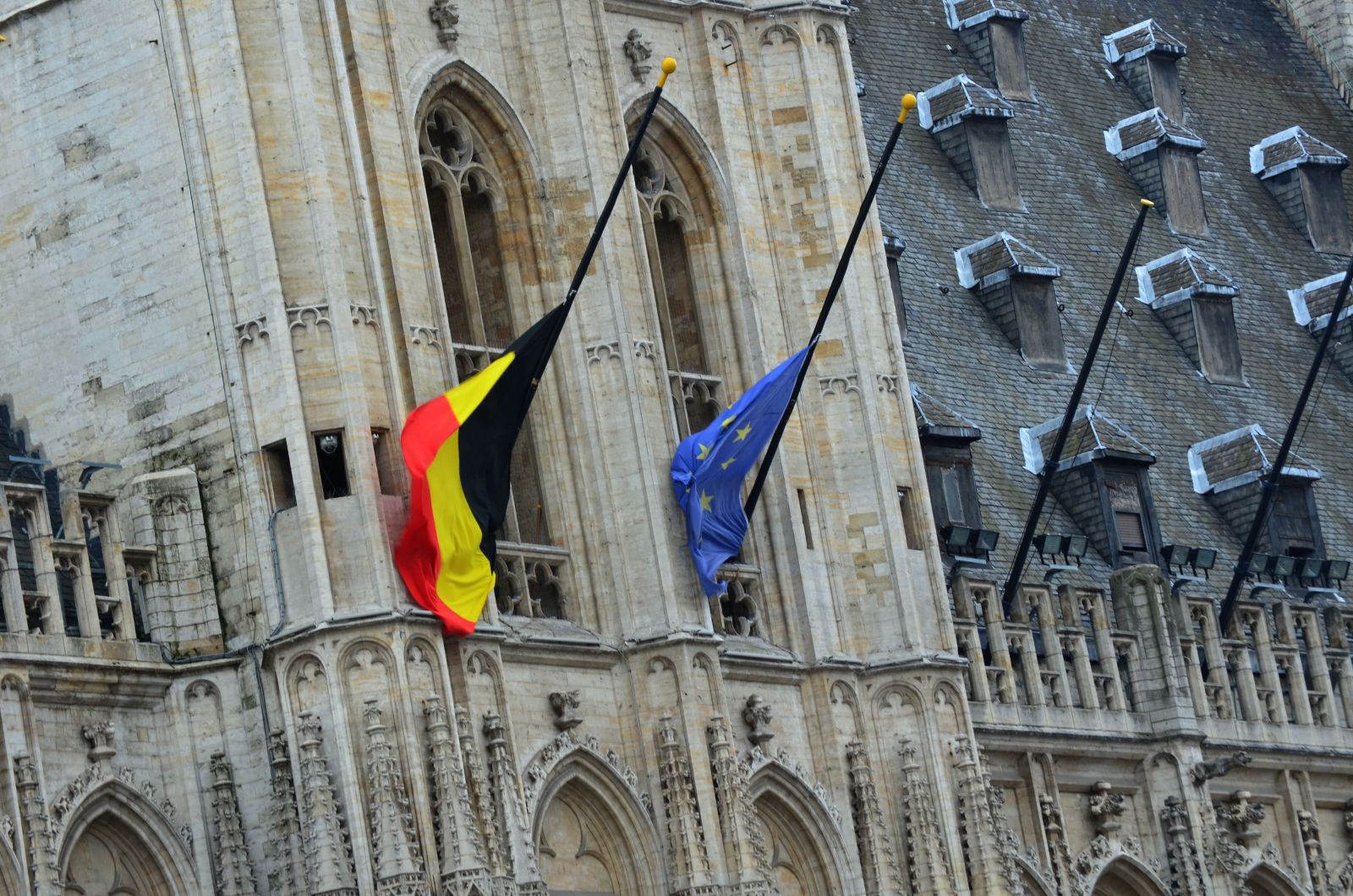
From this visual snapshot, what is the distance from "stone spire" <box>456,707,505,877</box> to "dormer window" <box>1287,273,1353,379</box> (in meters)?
27.6

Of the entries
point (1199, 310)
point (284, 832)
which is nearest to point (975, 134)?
point (1199, 310)

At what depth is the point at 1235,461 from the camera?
61656 mm

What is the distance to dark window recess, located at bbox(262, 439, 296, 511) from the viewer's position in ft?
141

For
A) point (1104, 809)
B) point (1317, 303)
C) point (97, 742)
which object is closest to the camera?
point (97, 742)

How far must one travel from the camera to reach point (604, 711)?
4553 cm

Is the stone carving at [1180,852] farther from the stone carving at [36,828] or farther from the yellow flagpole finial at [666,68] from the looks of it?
the stone carving at [36,828]

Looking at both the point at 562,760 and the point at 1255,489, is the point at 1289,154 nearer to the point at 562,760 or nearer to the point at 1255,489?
the point at 1255,489

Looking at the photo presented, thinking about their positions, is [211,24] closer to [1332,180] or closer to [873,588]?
[873,588]

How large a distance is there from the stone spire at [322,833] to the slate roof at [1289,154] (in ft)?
106

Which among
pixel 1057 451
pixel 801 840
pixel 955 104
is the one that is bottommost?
pixel 801 840

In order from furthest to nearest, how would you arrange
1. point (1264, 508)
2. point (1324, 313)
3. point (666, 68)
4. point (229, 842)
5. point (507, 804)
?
point (1324, 313), point (1264, 508), point (666, 68), point (507, 804), point (229, 842)

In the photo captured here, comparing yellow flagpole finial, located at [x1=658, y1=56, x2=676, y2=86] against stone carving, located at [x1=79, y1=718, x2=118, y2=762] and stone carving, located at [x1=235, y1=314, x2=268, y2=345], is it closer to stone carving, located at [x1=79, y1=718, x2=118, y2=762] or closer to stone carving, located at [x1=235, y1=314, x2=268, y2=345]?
stone carving, located at [x1=235, y1=314, x2=268, y2=345]

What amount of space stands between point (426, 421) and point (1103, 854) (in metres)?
14.3

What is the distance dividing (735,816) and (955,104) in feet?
71.5
